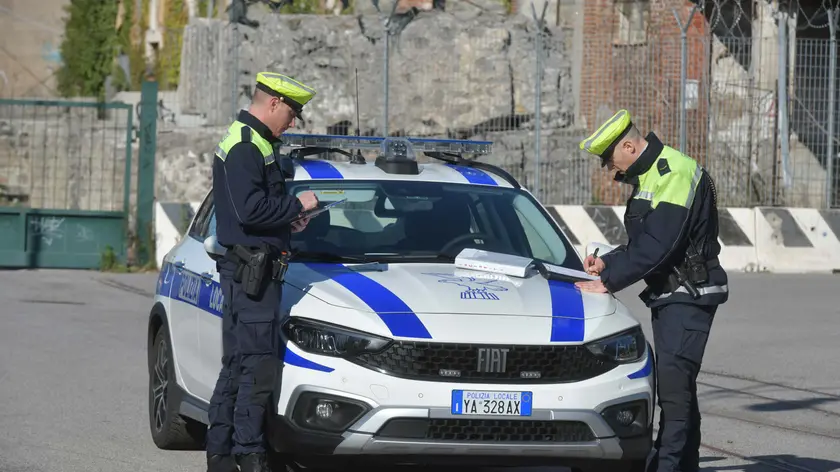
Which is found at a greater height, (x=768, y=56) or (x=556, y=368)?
(x=768, y=56)

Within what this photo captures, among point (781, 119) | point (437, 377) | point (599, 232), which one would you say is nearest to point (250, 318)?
point (437, 377)

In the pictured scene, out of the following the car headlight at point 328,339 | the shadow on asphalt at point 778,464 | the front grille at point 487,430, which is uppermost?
the car headlight at point 328,339

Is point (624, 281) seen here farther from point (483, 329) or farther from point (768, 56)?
point (768, 56)

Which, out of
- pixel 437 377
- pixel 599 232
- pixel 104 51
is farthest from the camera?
pixel 104 51

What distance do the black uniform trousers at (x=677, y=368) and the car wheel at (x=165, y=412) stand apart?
2.60 m

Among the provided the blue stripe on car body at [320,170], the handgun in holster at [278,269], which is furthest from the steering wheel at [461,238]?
the handgun in holster at [278,269]

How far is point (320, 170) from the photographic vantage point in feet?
25.8

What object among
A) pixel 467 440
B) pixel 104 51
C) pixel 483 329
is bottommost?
pixel 467 440

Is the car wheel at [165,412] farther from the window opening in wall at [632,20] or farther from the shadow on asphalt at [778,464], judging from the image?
the window opening in wall at [632,20]

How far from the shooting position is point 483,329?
6.29m

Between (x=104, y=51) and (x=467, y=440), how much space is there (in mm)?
44960

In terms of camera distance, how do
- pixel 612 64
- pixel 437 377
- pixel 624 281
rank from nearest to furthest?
1. pixel 437 377
2. pixel 624 281
3. pixel 612 64

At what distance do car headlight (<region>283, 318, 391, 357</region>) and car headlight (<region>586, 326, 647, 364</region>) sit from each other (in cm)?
95

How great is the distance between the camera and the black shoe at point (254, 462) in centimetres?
633
